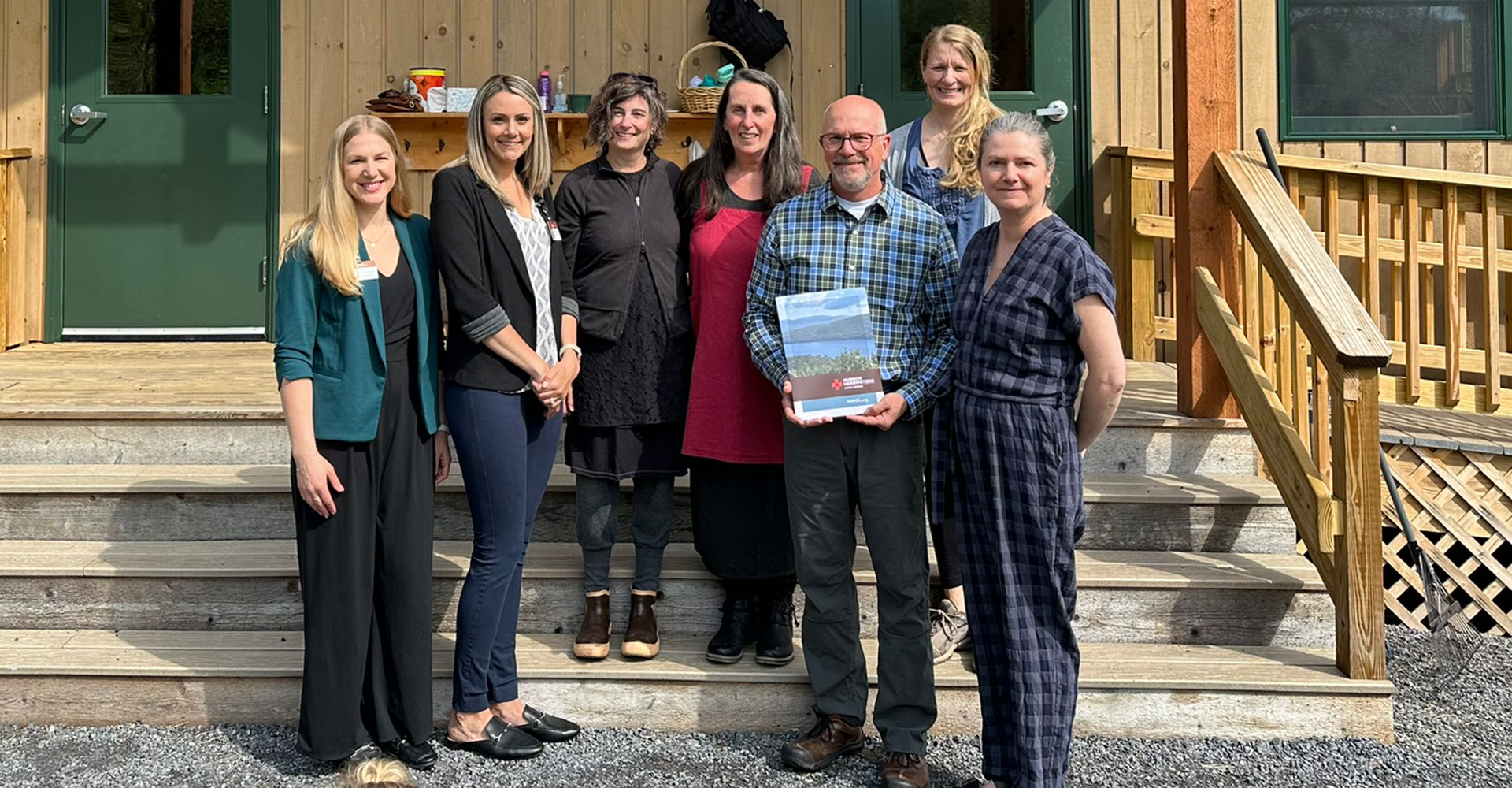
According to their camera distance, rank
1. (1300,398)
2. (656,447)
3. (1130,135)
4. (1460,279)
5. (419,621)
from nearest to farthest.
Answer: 1. (419,621)
2. (656,447)
3. (1300,398)
4. (1460,279)
5. (1130,135)

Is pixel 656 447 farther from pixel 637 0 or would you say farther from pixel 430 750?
pixel 637 0

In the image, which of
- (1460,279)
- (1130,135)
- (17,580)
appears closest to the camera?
(17,580)

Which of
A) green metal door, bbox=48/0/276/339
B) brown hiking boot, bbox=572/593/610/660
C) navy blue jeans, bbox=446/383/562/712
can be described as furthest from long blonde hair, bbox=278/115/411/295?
green metal door, bbox=48/0/276/339

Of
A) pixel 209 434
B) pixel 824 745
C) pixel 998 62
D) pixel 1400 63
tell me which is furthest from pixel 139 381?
pixel 1400 63

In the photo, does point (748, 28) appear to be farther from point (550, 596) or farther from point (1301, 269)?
point (550, 596)

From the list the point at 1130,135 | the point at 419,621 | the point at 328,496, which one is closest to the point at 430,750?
the point at 419,621

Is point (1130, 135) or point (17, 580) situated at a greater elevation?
point (1130, 135)

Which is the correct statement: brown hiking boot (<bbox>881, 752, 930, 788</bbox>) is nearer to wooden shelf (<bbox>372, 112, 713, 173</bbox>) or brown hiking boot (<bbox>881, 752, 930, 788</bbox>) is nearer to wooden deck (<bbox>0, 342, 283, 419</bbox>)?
wooden deck (<bbox>0, 342, 283, 419</bbox>)

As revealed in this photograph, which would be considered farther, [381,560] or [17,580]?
[17,580]

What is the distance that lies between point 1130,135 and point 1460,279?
1.49 meters

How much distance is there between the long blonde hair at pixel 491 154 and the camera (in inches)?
119

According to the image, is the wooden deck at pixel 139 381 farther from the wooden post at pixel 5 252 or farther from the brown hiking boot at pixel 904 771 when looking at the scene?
the brown hiking boot at pixel 904 771

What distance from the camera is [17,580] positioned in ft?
11.9

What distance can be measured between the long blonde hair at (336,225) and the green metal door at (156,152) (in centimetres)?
325
